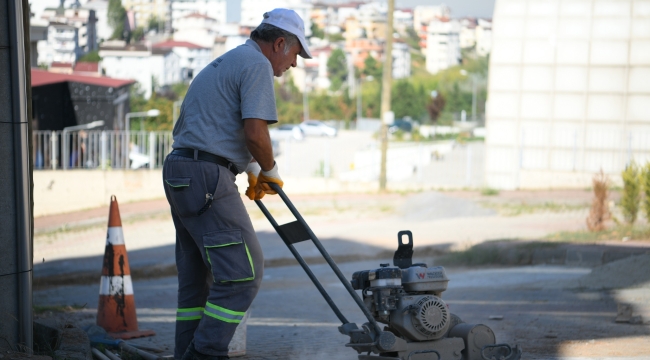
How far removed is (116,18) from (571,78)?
24.6 meters

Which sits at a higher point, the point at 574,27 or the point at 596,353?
the point at 574,27

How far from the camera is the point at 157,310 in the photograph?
787cm

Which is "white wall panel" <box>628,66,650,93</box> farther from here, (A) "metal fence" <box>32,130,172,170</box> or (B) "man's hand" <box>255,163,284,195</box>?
(B) "man's hand" <box>255,163,284,195</box>

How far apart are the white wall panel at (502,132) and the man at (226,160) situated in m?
21.6

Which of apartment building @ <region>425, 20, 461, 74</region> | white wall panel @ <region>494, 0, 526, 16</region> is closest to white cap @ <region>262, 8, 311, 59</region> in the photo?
white wall panel @ <region>494, 0, 526, 16</region>

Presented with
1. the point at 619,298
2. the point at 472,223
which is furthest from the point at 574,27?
the point at 619,298

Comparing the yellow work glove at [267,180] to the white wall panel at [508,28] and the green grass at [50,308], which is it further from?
the white wall panel at [508,28]

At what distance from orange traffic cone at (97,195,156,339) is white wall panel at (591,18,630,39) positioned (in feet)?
70.3

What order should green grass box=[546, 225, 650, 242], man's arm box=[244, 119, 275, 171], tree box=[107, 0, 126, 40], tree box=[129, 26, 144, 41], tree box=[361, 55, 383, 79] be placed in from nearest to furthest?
man's arm box=[244, 119, 275, 171]
green grass box=[546, 225, 650, 242]
tree box=[107, 0, 126, 40]
tree box=[129, 26, 144, 41]
tree box=[361, 55, 383, 79]

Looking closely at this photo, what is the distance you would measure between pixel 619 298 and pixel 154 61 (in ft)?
144

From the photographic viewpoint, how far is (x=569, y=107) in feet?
80.5

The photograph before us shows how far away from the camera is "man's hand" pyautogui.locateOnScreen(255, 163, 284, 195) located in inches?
167

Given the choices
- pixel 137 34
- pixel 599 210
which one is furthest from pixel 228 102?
pixel 137 34

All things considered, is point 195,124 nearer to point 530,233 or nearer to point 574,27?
point 530,233
